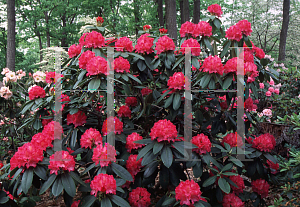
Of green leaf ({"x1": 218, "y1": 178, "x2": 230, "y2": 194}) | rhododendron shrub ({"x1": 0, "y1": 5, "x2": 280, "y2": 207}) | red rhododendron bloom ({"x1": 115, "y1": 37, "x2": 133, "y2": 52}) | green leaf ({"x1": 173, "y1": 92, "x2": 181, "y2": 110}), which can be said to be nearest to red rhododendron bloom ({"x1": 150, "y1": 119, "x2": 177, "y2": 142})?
rhododendron shrub ({"x1": 0, "y1": 5, "x2": 280, "y2": 207})

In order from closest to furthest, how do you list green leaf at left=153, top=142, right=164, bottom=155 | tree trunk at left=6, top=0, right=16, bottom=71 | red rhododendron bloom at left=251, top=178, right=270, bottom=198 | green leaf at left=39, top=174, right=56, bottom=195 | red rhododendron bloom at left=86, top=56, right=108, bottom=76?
green leaf at left=39, top=174, right=56, bottom=195
green leaf at left=153, top=142, right=164, bottom=155
red rhododendron bloom at left=86, top=56, right=108, bottom=76
red rhododendron bloom at left=251, top=178, right=270, bottom=198
tree trunk at left=6, top=0, right=16, bottom=71

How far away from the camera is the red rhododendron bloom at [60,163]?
3.97 ft

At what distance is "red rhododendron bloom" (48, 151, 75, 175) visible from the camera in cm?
121

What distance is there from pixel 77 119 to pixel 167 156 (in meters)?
0.78

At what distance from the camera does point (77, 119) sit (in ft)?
5.57

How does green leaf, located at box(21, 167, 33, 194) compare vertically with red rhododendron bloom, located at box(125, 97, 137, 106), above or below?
below

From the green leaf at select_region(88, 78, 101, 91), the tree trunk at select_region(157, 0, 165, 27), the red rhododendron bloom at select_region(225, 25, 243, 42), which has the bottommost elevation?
the green leaf at select_region(88, 78, 101, 91)

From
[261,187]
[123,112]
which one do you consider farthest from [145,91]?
[261,187]

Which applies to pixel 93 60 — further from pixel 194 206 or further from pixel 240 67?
pixel 194 206

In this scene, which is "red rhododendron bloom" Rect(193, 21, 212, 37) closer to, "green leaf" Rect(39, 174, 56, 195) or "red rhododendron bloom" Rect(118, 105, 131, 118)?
"red rhododendron bloom" Rect(118, 105, 131, 118)

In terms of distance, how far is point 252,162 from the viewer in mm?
1775

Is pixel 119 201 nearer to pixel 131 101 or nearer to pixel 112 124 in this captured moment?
pixel 112 124

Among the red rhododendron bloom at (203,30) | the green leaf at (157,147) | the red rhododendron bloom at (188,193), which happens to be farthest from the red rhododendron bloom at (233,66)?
the red rhododendron bloom at (188,193)

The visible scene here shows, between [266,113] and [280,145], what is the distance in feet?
2.15
